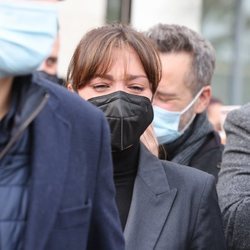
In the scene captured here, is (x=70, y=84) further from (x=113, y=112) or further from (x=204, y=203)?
(x=204, y=203)

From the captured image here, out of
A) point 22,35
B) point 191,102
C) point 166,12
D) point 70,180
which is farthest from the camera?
point 166,12

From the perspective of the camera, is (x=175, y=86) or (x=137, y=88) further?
(x=175, y=86)

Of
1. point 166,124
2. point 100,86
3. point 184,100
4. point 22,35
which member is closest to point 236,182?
point 100,86

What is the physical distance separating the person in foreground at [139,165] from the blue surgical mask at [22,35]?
866mm

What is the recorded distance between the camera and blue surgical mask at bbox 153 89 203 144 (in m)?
3.55

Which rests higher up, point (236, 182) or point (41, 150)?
point (41, 150)

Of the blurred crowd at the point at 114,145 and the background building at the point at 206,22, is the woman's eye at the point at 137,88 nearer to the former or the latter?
the blurred crowd at the point at 114,145

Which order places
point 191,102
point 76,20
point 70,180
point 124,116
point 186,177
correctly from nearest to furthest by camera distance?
point 70,180, point 124,116, point 186,177, point 191,102, point 76,20

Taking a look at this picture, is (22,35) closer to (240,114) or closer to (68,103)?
(68,103)

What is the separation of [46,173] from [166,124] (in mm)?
1675

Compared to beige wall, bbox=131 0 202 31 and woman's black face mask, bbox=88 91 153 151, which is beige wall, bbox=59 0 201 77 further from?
woman's black face mask, bbox=88 91 153 151

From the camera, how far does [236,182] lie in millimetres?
2895

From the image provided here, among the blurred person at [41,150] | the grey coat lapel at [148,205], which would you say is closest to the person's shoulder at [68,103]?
the blurred person at [41,150]

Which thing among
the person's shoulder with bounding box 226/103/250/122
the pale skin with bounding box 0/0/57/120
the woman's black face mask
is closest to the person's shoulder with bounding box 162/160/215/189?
the woman's black face mask
